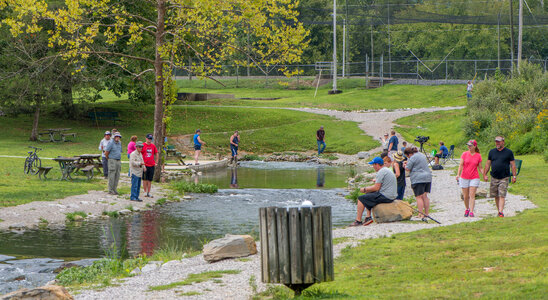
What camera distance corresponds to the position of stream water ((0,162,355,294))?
1396 centimetres

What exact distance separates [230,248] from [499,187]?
7.12 m

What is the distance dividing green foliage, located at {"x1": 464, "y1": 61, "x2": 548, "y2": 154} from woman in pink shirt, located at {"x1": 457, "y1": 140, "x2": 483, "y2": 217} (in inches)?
649

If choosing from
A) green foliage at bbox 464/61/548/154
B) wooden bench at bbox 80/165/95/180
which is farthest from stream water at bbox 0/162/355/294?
green foliage at bbox 464/61/548/154

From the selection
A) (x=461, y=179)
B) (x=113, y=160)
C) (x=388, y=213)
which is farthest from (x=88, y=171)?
(x=461, y=179)

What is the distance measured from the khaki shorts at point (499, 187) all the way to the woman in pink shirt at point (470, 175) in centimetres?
42

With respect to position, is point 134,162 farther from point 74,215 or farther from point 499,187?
point 499,187

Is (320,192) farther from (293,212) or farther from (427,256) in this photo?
(293,212)

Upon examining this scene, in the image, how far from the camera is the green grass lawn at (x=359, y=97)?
180 ft

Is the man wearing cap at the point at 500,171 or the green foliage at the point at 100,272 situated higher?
the man wearing cap at the point at 500,171

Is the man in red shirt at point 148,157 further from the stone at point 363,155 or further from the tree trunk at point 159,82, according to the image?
the stone at point 363,155

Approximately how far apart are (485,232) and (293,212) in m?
6.67

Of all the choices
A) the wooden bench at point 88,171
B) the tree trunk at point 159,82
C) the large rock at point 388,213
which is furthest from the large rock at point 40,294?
the tree trunk at point 159,82

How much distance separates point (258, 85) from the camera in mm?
75688

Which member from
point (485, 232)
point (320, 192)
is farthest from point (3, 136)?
point (485, 232)
